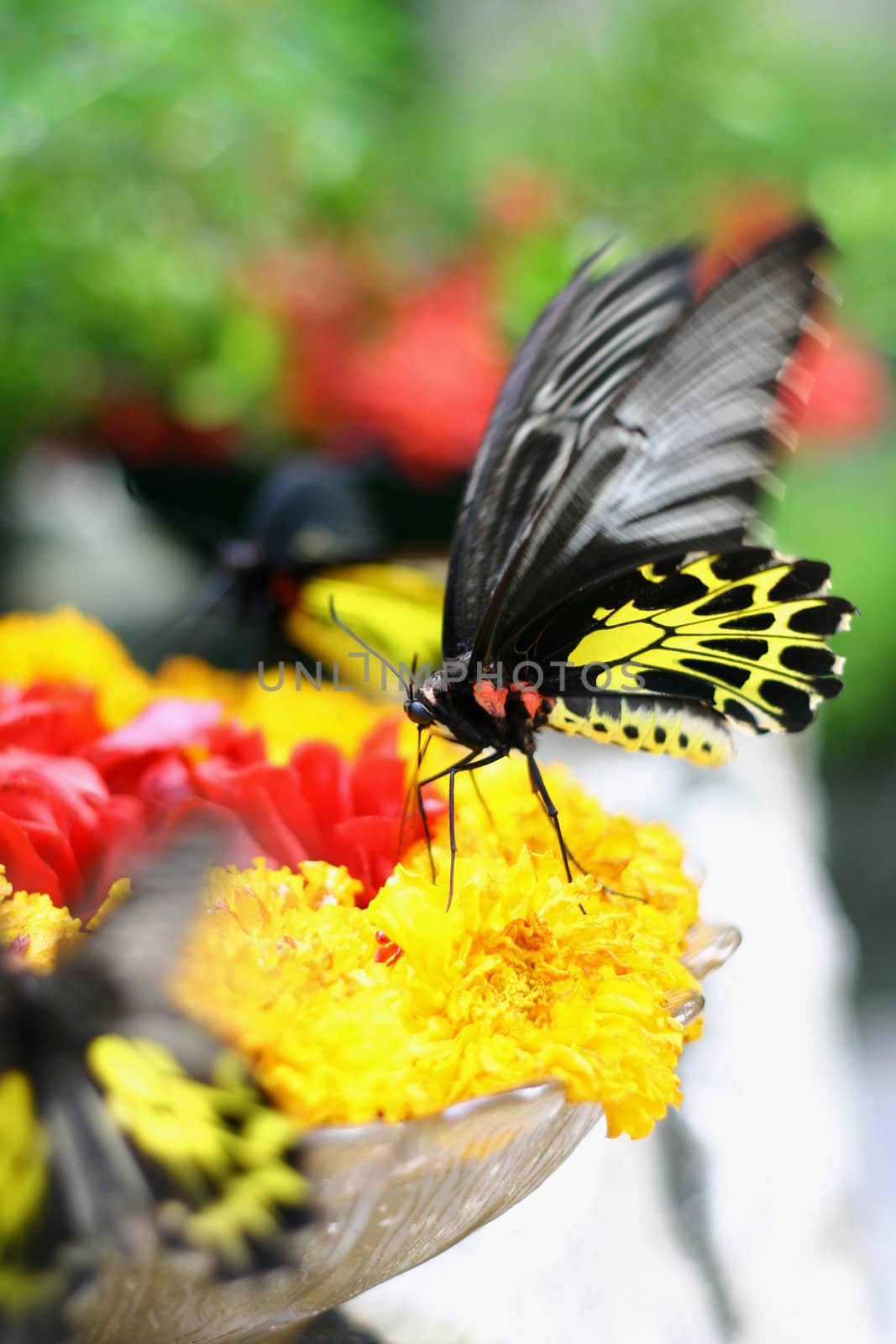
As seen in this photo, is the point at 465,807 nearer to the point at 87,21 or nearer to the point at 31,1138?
the point at 31,1138

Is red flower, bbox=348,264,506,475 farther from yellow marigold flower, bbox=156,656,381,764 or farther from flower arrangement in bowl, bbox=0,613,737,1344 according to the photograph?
flower arrangement in bowl, bbox=0,613,737,1344

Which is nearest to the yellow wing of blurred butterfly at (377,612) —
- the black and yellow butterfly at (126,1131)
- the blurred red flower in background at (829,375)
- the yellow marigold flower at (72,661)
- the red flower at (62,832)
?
the yellow marigold flower at (72,661)

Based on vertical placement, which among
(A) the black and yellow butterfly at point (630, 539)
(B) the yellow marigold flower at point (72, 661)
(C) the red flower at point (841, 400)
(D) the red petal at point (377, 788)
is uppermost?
(C) the red flower at point (841, 400)

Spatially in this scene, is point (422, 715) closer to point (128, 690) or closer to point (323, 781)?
point (323, 781)

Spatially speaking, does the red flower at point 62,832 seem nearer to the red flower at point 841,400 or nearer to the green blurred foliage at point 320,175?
the green blurred foliage at point 320,175

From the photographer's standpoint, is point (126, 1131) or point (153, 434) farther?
point (153, 434)

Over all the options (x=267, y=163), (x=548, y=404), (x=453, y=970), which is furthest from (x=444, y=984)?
(x=267, y=163)

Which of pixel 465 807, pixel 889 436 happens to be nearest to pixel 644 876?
pixel 465 807

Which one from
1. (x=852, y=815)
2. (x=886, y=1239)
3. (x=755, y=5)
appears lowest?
(x=886, y=1239)
